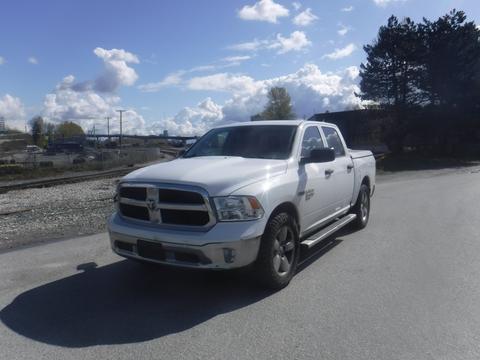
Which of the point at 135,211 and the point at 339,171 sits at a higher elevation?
the point at 339,171

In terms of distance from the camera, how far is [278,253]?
4945 mm

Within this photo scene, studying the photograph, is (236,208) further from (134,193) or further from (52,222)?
(52,222)

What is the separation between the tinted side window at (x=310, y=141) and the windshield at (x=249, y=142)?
0.77 feet

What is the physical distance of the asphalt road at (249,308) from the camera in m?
3.65

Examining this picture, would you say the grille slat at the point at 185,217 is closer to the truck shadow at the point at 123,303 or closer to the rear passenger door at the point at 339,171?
the truck shadow at the point at 123,303

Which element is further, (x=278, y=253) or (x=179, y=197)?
(x=278, y=253)

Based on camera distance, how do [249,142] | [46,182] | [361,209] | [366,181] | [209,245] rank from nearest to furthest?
[209,245], [249,142], [361,209], [366,181], [46,182]

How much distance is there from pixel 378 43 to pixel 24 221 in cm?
3616

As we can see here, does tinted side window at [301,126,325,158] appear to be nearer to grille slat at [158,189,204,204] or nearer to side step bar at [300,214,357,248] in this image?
side step bar at [300,214,357,248]

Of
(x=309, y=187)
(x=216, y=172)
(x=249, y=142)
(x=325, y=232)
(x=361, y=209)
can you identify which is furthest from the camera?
(x=361, y=209)

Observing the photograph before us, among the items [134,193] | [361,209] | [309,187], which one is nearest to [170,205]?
[134,193]

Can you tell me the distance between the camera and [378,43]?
39.8m

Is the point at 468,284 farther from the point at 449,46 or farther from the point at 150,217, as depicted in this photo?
the point at 449,46

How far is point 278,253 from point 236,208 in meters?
0.85
